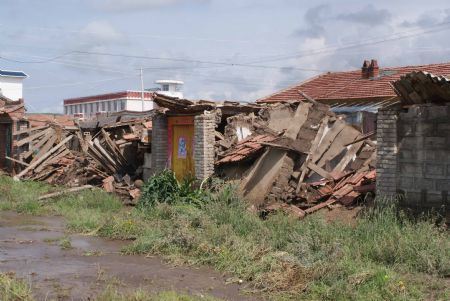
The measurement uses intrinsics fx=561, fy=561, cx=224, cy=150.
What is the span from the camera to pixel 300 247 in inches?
344

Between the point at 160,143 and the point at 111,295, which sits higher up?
the point at 160,143

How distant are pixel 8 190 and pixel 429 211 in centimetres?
1434

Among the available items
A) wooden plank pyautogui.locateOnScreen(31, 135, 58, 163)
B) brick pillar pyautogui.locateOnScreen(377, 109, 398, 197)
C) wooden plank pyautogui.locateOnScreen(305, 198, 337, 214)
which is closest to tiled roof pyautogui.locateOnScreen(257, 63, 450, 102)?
wooden plank pyautogui.locateOnScreen(31, 135, 58, 163)

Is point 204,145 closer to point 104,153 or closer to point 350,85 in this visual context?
point 104,153

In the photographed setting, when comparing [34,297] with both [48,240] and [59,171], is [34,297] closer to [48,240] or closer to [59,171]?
[48,240]

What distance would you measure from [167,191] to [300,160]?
12.0 feet

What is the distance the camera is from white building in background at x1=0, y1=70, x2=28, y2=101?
50500mm

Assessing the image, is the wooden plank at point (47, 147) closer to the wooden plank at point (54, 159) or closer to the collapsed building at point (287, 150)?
the wooden plank at point (54, 159)

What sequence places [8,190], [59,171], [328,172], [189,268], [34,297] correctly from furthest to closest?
[59,171], [8,190], [328,172], [189,268], [34,297]

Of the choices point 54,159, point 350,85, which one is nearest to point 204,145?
point 54,159

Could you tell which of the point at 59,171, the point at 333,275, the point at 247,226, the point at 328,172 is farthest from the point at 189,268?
the point at 59,171

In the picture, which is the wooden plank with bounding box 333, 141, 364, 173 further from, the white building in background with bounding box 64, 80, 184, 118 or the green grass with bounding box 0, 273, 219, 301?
the white building in background with bounding box 64, 80, 184, 118

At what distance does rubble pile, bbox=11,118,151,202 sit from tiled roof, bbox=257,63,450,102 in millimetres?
8087

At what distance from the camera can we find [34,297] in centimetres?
719
